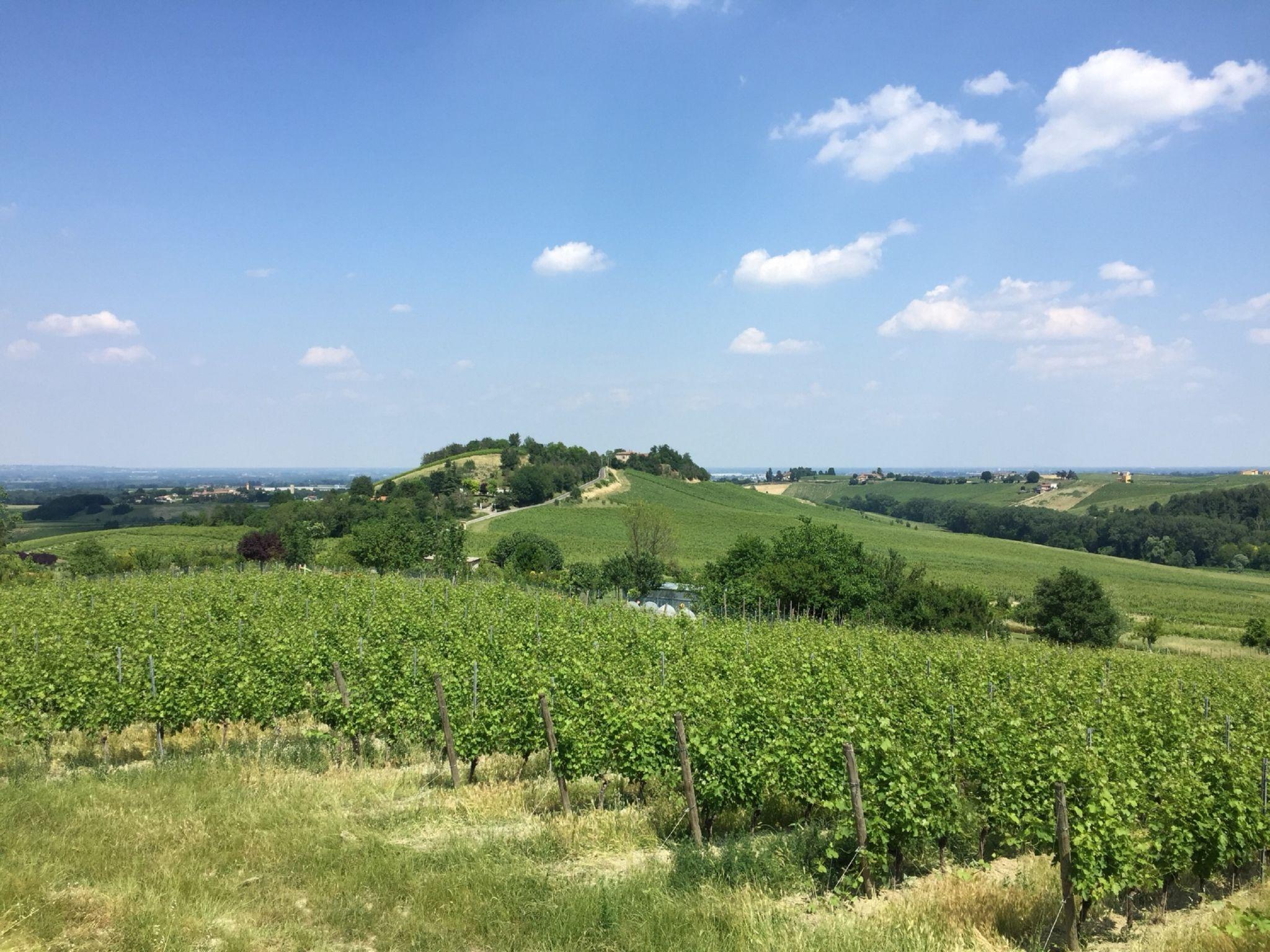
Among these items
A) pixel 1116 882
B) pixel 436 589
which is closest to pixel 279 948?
pixel 1116 882

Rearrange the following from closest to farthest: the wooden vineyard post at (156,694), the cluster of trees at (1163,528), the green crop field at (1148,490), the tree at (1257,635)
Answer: the wooden vineyard post at (156,694) → the tree at (1257,635) → the cluster of trees at (1163,528) → the green crop field at (1148,490)

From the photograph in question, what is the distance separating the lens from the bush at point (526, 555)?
46.3 metres

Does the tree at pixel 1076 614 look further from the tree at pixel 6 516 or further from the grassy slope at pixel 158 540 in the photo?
the tree at pixel 6 516

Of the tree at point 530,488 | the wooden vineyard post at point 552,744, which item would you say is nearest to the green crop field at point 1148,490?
the tree at point 530,488

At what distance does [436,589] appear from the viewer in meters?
28.8

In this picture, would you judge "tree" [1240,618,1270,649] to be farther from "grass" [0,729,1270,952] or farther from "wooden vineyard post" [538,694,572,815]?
"wooden vineyard post" [538,694,572,815]

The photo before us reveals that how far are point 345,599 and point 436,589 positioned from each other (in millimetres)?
5201

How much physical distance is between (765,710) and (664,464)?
122590mm

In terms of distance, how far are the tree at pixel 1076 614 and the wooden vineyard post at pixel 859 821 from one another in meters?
33.8

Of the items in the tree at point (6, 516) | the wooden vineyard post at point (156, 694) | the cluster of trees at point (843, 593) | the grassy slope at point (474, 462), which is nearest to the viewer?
the wooden vineyard post at point (156, 694)

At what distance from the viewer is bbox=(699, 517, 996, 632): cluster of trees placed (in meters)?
34.7

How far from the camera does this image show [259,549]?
49438 millimetres

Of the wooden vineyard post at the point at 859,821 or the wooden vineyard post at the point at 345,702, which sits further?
the wooden vineyard post at the point at 345,702

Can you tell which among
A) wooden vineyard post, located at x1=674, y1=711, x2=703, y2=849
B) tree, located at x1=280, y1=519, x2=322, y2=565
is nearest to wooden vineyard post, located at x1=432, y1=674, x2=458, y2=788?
wooden vineyard post, located at x1=674, y1=711, x2=703, y2=849
